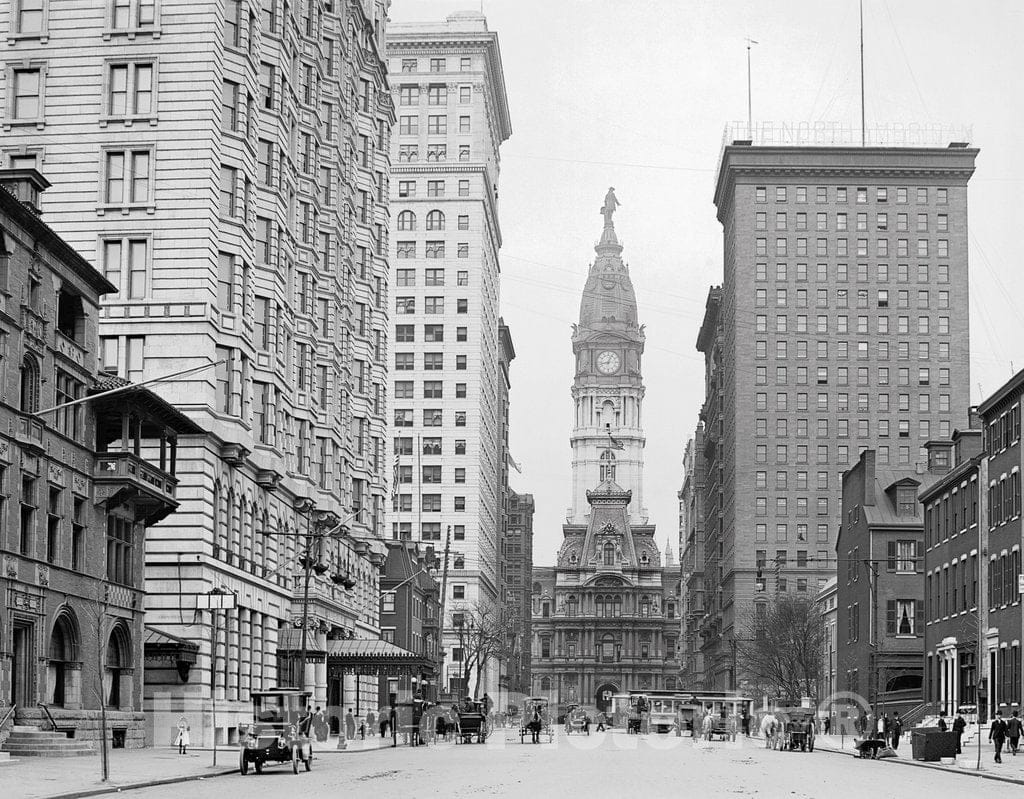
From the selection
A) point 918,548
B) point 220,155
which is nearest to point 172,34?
point 220,155

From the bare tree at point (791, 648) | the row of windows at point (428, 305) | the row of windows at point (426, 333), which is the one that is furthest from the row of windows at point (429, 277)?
the bare tree at point (791, 648)

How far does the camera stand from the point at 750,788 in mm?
34531

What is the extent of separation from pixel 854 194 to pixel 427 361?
43613 mm

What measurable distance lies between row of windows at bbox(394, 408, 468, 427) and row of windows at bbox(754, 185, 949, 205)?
3497cm

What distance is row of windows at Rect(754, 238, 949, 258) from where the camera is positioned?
153375 millimetres

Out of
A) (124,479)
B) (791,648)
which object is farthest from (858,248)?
(124,479)

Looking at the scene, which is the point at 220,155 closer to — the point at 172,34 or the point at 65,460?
the point at 172,34

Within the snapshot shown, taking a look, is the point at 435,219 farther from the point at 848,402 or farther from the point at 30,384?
the point at 30,384

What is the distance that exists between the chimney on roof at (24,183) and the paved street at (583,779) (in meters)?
18.5

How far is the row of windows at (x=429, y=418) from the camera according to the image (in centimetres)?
16062

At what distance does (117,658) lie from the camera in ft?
177

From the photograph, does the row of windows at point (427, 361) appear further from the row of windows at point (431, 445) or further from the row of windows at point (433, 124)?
the row of windows at point (433, 124)

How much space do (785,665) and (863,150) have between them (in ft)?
188

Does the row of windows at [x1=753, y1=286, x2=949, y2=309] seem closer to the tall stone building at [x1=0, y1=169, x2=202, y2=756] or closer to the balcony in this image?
the tall stone building at [x1=0, y1=169, x2=202, y2=756]
